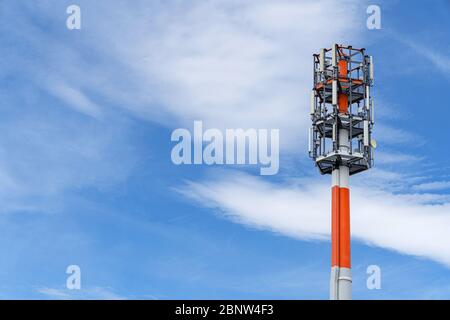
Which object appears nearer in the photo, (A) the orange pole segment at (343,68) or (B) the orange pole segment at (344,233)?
(B) the orange pole segment at (344,233)

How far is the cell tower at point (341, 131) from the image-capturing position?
124m

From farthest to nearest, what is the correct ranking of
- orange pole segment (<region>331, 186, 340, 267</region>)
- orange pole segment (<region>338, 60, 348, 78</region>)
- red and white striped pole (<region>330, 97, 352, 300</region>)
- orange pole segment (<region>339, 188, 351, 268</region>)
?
orange pole segment (<region>338, 60, 348, 78</region>), orange pole segment (<region>331, 186, 340, 267</region>), orange pole segment (<region>339, 188, 351, 268</region>), red and white striped pole (<region>330, 97, 352, 300</region>)

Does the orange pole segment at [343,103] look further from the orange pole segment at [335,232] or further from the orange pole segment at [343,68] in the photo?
the orange pole segment at [335,232]

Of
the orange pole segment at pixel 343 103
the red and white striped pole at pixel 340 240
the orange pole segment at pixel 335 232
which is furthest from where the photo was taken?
the orange pole segment at pixel 343 103

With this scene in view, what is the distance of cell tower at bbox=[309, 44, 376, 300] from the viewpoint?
124438 mm

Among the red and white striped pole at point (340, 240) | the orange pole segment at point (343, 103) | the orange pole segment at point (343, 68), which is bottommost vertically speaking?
the red and white striped pole at point (340, 240)

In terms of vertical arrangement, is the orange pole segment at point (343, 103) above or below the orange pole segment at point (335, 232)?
above

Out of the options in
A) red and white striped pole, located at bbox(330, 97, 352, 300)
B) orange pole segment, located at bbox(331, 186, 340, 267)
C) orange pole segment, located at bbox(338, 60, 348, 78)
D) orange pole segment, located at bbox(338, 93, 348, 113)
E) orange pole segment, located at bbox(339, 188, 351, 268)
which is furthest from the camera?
orange pole segment, located at bbox(338, 60, 348, 78)

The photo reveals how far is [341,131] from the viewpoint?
135 m

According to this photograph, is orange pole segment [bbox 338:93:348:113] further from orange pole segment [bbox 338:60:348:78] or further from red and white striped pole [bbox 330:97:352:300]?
red and white striped pole [bbox 330:97:352:300]

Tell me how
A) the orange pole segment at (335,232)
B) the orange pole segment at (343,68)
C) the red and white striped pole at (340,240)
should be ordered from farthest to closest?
1. the orange pole segment at (343,68)
2. the orange pole segment at (335,232)
3. the red and white striped pole at (340,240)

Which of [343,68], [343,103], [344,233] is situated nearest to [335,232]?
[344,233]
